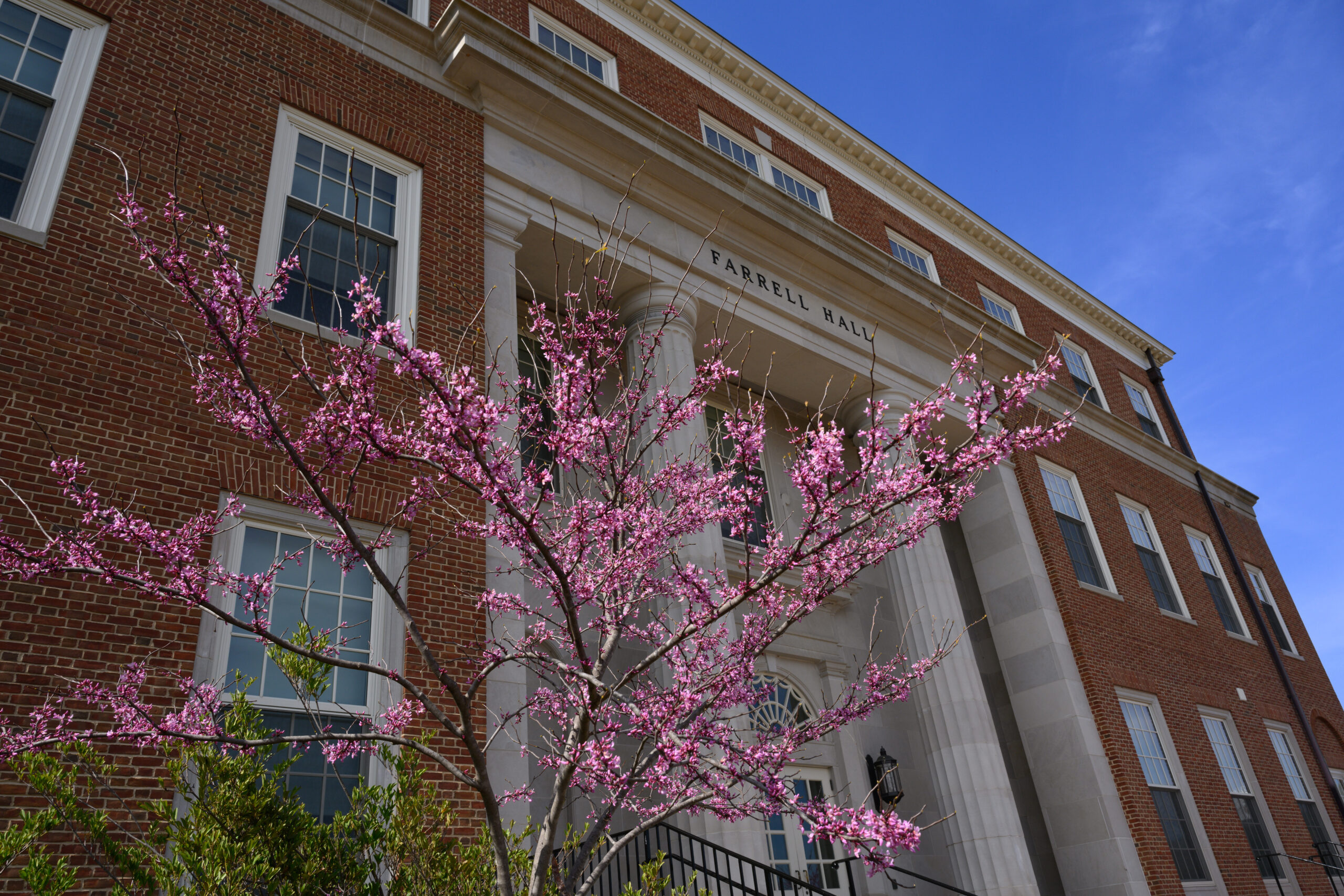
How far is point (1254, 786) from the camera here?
680 inches

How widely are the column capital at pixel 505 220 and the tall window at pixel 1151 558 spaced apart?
49.9 feet

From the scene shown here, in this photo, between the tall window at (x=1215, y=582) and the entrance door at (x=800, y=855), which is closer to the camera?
the entrance door at (x=800, y=855)

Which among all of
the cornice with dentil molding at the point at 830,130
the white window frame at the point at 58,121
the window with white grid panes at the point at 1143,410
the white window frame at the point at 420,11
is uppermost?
the cornice with dentil molding at the point at 830,130

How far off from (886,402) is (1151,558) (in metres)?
9.14

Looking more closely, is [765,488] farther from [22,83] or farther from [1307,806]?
[1307,806]

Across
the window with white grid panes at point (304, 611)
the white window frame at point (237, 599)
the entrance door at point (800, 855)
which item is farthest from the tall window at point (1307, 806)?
the window with white grid panes at point (304, 611)

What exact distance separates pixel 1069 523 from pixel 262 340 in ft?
51.8

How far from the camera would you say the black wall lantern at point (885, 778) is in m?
12.9

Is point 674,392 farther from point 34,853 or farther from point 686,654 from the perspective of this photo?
point 34,853

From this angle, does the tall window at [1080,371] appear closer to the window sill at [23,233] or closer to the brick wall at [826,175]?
the brick wall at [826,175]

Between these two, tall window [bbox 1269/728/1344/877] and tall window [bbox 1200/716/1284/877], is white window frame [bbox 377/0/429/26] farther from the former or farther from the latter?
tall window [bbox 1269/728/1344/877]

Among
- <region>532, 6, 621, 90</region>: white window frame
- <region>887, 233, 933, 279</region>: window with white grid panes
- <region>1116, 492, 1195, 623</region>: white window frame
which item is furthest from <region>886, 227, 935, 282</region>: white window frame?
<region>532, 6, 621, 90</region>: white window frame

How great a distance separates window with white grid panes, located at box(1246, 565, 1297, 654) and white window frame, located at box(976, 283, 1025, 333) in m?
9.44

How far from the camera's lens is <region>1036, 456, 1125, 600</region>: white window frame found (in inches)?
675
